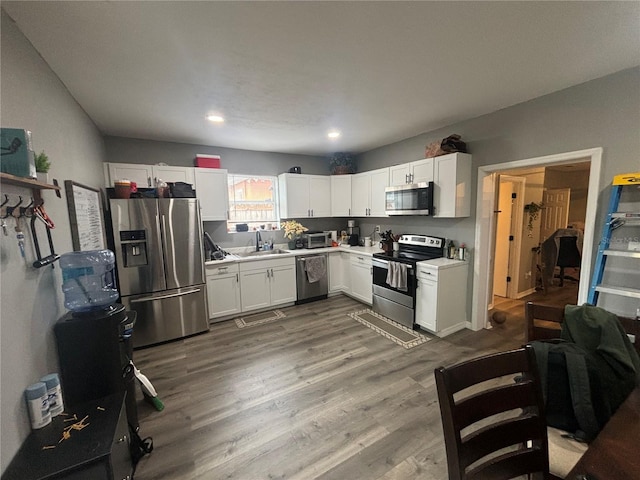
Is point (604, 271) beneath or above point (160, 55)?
beneath

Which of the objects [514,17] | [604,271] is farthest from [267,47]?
[604,271]

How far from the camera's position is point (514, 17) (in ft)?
4.92

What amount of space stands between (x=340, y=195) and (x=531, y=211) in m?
3.43

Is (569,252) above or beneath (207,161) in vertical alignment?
beneath

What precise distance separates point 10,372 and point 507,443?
2.02m

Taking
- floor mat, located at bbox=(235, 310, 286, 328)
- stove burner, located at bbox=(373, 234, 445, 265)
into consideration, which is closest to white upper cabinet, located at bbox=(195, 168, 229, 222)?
floor mat, located at bbox=(235, 310, 286, 328)

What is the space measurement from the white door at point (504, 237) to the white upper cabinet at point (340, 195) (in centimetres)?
254

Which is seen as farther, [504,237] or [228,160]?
[504,237]

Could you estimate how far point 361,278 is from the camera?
4305 mm

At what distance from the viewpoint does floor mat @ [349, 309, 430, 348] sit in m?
3.13

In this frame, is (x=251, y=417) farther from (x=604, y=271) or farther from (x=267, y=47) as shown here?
(x=604, y=271)

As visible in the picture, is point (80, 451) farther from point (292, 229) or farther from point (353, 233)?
point (353, 233)

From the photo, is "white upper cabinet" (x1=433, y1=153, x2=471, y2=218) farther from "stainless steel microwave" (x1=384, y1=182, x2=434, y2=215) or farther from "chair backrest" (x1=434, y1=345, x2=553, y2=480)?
"chair backrest" (x1=434, y1=345, x2=553, y2=480)

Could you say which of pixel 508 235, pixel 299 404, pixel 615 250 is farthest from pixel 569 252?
pixel 299 404
